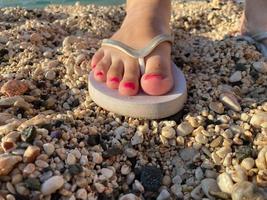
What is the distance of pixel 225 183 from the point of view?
1.37 meters

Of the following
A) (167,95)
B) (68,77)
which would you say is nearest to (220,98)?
(167,95)

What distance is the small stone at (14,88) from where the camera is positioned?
5.46 feet

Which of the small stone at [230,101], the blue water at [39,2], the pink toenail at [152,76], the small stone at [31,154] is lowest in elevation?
the blue water at [39,2]

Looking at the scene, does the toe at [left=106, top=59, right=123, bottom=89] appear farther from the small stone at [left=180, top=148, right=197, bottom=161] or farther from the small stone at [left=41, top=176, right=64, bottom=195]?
the small stone at [left=41, top=176, right=64, bottom=195]

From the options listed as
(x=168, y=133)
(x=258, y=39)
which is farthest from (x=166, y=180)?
(x=258, y=39)

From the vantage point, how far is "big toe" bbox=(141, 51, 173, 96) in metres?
1.61

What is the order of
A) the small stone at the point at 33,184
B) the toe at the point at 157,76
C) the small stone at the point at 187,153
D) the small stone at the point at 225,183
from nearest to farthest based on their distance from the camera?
the small stone at the point at 33,184 < the small stone at the point at 225,183 < the small stone at the point at 187,153 < the toe at the point at 157,76

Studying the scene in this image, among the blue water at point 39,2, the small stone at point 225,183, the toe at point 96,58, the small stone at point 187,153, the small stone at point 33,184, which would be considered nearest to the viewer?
the small stone at point 33,184

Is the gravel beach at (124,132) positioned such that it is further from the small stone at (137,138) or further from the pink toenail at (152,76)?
the pink toenail at (152,76)

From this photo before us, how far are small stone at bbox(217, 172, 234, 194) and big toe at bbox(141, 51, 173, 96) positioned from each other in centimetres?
34

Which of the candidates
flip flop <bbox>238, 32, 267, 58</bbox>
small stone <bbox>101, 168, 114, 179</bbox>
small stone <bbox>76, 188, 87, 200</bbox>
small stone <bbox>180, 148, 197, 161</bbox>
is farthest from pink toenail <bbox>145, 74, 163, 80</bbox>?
flip flop <bbox>238, 32, 267, 58</bbox>

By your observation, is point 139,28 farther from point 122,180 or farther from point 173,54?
point 122,180

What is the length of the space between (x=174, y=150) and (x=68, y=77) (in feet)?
1.65

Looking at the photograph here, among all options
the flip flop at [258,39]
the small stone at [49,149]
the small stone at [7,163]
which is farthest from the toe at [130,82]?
the flip flop at [258,39]
